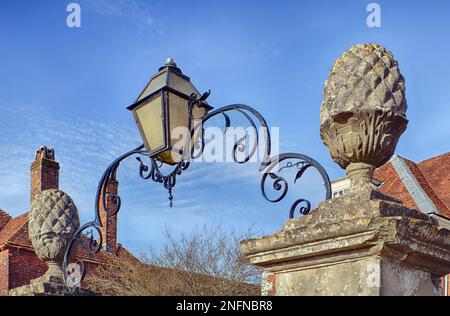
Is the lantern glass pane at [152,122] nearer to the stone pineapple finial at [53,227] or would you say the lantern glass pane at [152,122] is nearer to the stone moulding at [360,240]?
the stone pineapple finial at [53,227]

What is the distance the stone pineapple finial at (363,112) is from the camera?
11.0 feet

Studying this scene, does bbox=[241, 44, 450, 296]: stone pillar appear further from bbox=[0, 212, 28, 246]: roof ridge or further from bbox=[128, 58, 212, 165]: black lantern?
bbox=[0, 212, 28, 246]: roof ridge

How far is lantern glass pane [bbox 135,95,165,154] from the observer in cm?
522

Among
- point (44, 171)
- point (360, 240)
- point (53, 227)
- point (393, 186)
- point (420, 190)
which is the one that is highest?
point (44, 171)

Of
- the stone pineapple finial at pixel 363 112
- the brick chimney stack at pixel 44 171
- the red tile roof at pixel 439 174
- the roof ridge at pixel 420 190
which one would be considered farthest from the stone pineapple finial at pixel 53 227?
the brick chimney stack at pixel 44 171

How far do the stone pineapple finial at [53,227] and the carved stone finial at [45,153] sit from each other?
1899cm

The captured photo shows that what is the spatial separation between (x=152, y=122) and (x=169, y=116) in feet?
0.52

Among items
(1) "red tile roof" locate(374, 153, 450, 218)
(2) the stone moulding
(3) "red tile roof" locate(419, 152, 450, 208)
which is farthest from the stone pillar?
(3) "red tile roof" locate(419, 152, 450, 208)

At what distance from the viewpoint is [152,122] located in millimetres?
5281

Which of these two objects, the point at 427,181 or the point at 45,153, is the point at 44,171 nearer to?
the point at 45,153

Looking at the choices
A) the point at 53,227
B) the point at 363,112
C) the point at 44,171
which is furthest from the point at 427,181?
the point at 363,112

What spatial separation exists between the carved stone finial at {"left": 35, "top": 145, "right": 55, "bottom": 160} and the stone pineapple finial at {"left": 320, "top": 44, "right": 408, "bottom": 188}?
22.3 metres

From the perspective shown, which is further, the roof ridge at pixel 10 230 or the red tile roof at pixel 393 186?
the roof ridge at pixel 10 230

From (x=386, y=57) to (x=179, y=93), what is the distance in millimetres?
Answer: 2063
